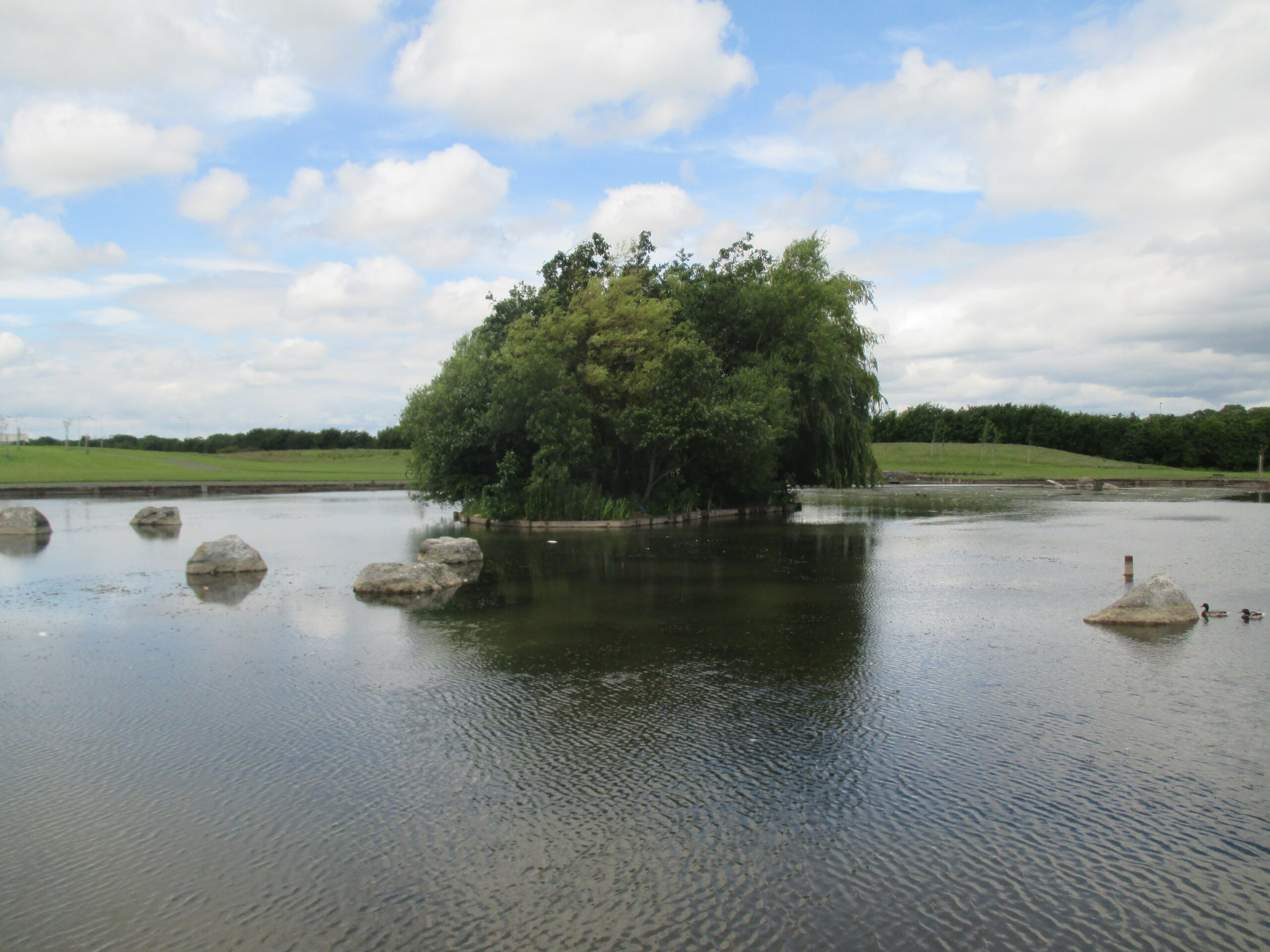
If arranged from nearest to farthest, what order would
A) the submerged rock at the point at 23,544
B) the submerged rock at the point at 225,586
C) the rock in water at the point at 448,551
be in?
the submerged rock at the point at 225,586
the rock in water at the point at 448,551
the submerged rock at the point at 23,544

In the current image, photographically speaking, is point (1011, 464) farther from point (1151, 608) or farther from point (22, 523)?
point (22, 523)

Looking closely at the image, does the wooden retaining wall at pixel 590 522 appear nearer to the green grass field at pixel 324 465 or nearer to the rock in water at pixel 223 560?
the rock in water at pixel 223 560

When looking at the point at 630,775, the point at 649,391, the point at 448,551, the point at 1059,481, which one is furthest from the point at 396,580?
the point at 1059,481

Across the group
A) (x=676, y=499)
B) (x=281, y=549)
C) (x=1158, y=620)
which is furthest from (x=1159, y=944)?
(x=676, y=499)

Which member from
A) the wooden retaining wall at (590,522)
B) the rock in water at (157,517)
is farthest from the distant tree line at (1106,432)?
the rock in water at (157,517)

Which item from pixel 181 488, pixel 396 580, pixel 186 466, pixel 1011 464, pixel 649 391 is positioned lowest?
pixel 396 580

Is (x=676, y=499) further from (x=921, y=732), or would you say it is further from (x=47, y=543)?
(x=921, y=732)

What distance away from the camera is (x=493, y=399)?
28.7m

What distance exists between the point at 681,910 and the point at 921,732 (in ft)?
11.5

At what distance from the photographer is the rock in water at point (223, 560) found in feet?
54.9

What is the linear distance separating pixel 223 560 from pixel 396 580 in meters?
4.52

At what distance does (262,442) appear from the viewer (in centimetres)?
9806

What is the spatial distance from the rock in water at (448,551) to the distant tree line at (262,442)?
77310 mm

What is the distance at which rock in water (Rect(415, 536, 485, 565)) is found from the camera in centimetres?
1741
